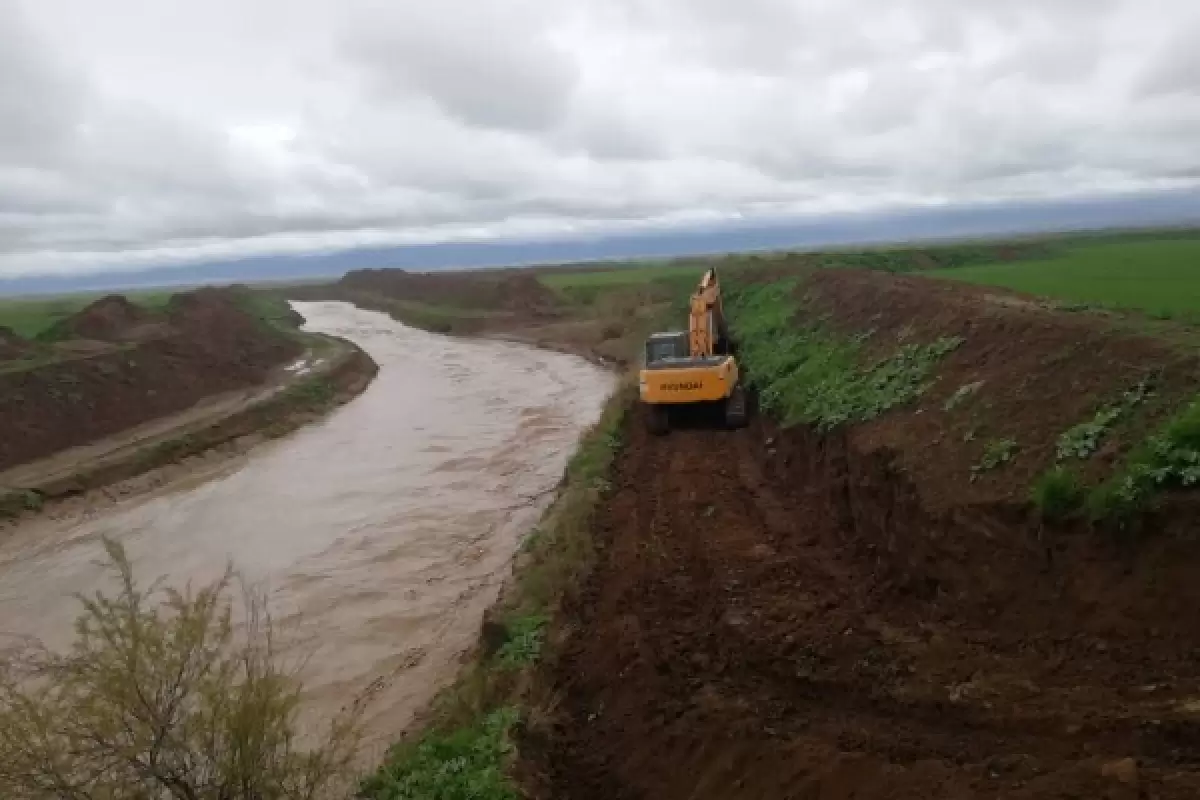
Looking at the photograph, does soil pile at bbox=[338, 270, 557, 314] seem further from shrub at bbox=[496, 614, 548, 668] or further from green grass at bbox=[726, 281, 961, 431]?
shrub at bbox=[496, 614, 548, 668]

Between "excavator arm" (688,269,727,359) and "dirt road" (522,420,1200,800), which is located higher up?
"excavator arm" (688,269,727,359)

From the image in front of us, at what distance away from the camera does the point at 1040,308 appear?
1648 cm

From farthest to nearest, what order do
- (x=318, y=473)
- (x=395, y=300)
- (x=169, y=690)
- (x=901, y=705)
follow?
1. (x=395, y=300)
2. (x=318, y=473)
3. (x=901, y=705)
4. (x=169, y=690)

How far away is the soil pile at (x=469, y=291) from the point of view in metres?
65.0

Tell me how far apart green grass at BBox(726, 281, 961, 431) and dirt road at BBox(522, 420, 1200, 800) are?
2652 mm

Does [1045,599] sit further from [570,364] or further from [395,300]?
[395,300]

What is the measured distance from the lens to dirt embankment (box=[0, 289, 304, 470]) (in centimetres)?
2908

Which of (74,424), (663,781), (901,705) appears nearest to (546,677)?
(663,781)

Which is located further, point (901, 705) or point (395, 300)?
point (395, 300)

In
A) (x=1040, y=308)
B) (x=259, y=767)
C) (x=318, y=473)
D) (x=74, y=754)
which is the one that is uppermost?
(x=1040, y=308)

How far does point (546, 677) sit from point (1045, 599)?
529 cm

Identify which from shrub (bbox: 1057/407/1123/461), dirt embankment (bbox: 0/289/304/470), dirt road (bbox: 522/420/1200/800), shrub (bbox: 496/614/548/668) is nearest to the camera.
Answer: dirt road (bbox: 522/420/1200/800)

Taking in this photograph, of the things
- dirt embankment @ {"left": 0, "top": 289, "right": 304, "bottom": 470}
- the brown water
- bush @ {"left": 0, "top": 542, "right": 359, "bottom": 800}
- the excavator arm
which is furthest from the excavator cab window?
dirt embankment @ {"left": 0, "top": 289, "right": 304, "bottom": 470}

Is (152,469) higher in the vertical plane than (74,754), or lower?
lower
